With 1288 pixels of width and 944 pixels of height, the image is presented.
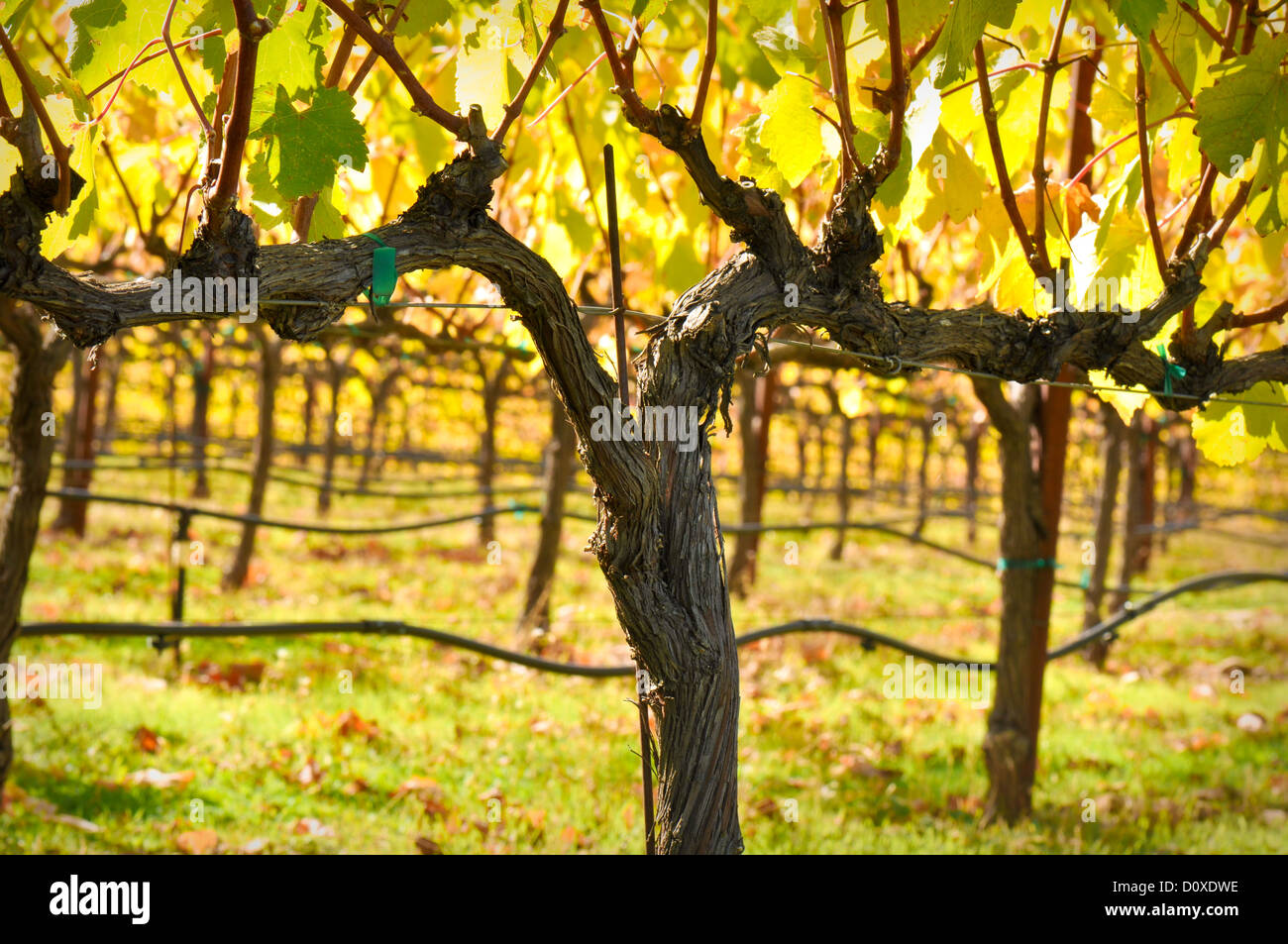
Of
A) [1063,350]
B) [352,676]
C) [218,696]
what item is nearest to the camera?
[1063,350]

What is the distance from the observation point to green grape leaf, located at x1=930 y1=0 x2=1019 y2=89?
1318 mm

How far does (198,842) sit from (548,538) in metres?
3.40

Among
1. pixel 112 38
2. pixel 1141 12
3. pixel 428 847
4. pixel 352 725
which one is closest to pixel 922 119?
pixel 1141 12

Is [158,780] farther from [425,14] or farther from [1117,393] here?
[1117,393]

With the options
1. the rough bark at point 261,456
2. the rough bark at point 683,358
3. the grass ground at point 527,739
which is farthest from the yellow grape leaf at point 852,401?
the rough bark at point 261,456

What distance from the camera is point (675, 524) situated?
1696mm

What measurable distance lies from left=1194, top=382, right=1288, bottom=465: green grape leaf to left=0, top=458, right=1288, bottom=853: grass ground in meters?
1.85

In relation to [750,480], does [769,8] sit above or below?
above

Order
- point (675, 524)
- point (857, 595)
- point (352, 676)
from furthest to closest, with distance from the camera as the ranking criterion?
point (857, 595), point (352, 676), point (675, 524)

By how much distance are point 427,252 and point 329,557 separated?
9302 millimetres

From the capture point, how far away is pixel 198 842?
124 inches

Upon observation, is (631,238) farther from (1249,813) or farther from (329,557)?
(329,557)

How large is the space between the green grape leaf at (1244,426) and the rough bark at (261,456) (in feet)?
19.8
